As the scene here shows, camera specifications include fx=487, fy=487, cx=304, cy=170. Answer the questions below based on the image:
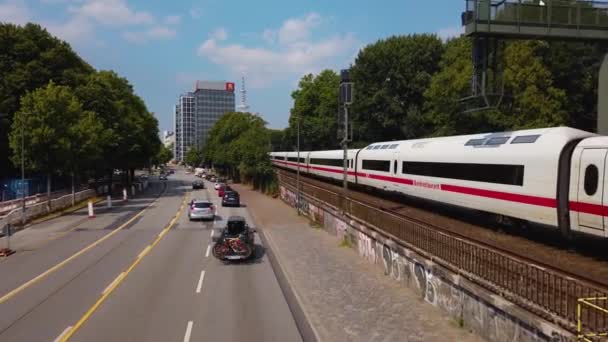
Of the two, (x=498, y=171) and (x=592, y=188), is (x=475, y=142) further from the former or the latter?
(x=592, y=188)

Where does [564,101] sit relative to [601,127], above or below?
above

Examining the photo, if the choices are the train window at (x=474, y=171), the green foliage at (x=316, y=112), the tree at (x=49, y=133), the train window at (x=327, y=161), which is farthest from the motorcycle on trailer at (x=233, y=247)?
the green foliage at (x=316, y=112)

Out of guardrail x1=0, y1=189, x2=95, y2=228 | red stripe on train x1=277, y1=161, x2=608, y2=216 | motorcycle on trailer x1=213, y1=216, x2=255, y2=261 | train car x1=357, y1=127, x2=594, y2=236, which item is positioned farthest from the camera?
guardrail x1=0, y1=189, x2=95, y2=228

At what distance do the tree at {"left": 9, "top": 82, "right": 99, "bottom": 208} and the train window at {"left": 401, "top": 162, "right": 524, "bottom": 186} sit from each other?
98.1 feet

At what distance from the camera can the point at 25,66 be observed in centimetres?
5175

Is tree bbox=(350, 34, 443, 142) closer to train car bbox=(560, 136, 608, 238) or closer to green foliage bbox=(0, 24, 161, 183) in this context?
green foliage bbox=(0, 24, 161, 183)

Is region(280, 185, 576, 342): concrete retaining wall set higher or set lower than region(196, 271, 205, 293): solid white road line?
higher

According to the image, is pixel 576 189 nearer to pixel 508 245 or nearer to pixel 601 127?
pixel 508 245

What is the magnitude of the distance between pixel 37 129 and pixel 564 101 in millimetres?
40792

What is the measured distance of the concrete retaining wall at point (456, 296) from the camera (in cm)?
915

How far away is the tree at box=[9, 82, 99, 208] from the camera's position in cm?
3909

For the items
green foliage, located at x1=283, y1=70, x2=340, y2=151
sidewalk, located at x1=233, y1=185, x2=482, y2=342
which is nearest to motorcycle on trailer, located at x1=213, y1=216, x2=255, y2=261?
sidewalk, located at x1=233, y1=185, x2=482, y2=342

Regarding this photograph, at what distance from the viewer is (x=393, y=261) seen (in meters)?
17.0

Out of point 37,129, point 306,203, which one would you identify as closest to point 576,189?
point 306,203
